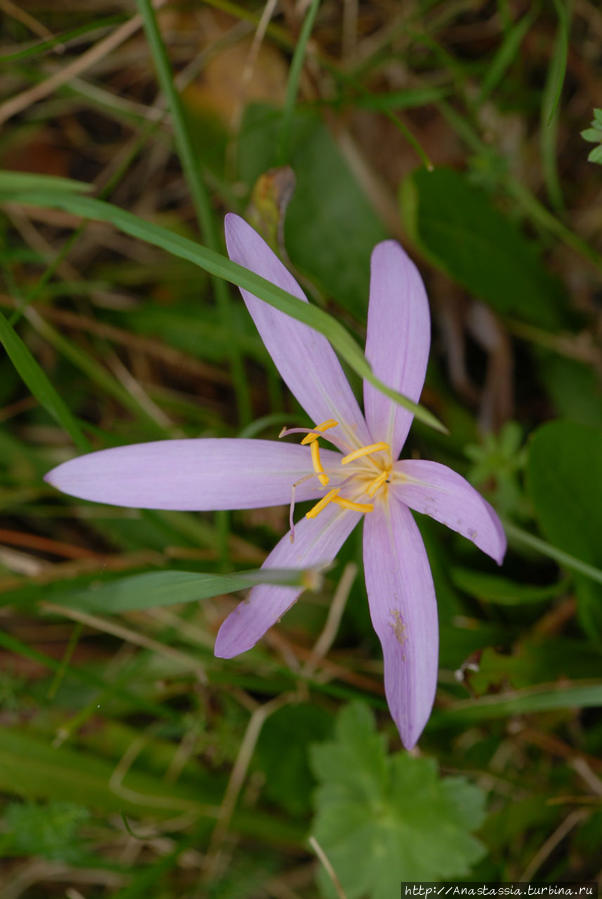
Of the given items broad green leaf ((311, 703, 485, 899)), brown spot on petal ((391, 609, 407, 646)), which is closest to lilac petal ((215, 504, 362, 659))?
→ brown spot on petal ((391, 609, 407, 646))

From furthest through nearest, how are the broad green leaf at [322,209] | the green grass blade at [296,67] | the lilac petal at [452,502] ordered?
the broad green leaf at [322,209] → the green grass blade at [296,67] → the lilac petal at [452,502]

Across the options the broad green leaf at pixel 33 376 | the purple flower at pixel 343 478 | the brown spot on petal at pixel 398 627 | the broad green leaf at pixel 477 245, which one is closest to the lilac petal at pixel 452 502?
the purple flower at pixel 343 478

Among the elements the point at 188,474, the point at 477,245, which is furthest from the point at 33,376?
the point at 477,245

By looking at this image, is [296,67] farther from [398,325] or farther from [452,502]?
[452,502]

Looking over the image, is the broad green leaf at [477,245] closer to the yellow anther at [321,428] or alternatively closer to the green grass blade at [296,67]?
the green grass blade at [296,67]

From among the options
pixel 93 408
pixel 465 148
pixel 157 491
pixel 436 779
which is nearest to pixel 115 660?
pixel 93 408

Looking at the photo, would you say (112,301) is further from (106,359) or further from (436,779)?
(436,779)

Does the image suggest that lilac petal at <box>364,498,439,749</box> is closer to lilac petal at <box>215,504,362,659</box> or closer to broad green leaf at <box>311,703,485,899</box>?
lilac petal at <box>215,504,362,659</box>
